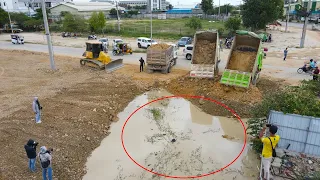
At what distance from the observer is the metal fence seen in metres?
8.73

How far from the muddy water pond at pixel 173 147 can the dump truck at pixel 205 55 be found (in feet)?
11.4

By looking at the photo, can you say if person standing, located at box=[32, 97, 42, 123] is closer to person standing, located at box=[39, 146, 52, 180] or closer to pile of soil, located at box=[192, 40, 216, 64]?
person standing, located at box=[39, 146, 52, 180]

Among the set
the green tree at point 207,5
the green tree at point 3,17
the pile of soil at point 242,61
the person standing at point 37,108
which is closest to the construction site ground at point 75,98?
the person standing at point 37,108

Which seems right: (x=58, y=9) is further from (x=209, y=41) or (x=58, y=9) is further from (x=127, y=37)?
(x=209, y=41)

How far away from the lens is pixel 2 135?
34.8ft

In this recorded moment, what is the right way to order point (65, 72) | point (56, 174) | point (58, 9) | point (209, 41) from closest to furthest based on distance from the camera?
point (56, 174), point (209, 41), point (65, 72), point (58, 9)

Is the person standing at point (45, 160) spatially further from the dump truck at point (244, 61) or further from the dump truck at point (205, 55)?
the dump truck at point (205, 55)

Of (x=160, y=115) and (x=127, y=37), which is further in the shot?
(x=127, y=37)

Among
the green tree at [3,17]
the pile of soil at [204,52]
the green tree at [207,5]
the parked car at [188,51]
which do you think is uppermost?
the green tree at [207,5]

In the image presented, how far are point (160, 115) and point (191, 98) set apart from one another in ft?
9.27

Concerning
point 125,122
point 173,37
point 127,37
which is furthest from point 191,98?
point 127,37

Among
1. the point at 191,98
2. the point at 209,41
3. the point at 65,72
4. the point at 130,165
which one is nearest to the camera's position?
the point at 130,165

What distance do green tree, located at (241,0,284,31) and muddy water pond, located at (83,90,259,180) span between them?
27.3 m

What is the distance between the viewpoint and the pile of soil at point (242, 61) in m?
16.4
